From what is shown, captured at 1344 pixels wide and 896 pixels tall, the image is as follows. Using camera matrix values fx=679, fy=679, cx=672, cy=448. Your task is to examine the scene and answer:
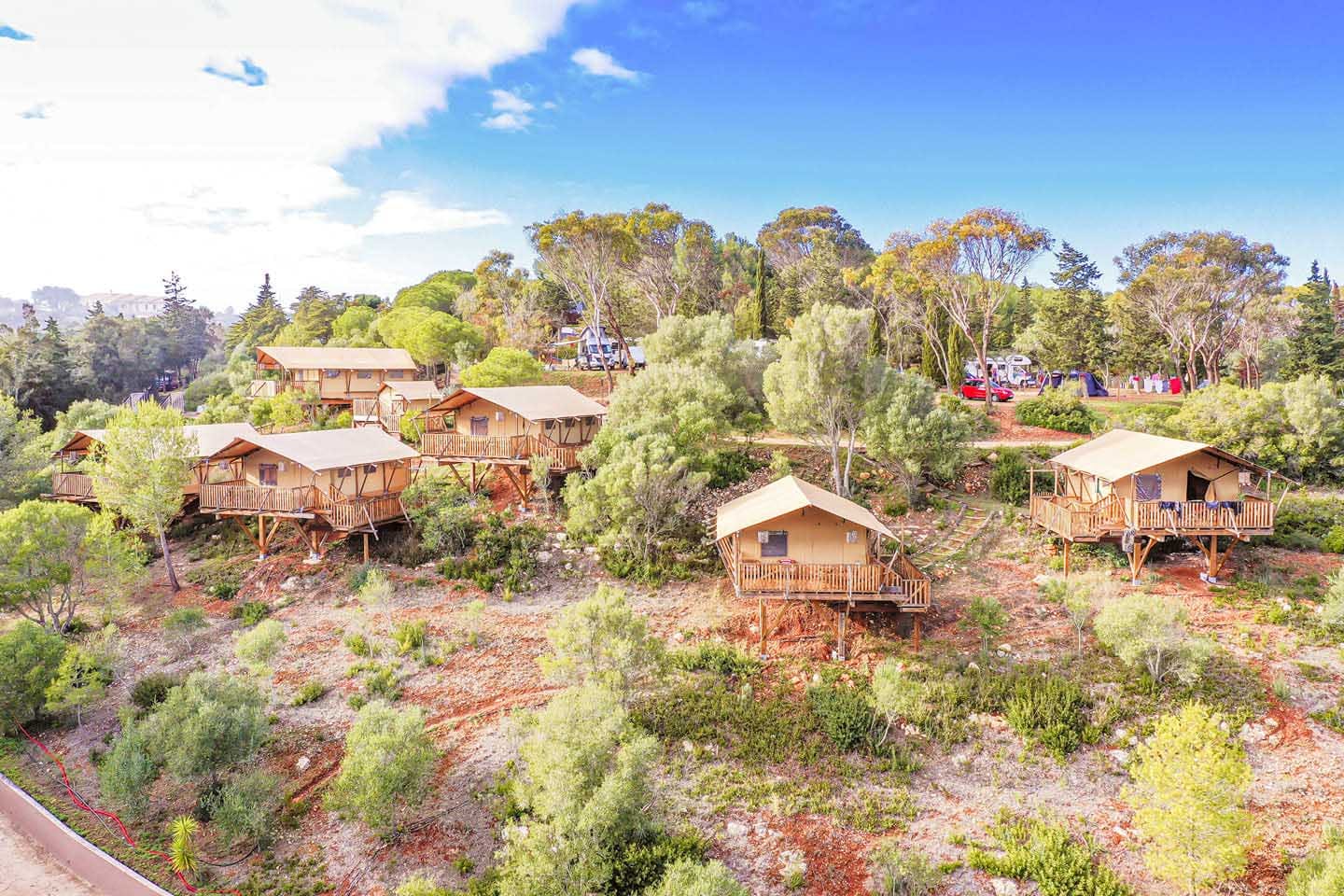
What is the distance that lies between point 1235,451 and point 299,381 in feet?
165

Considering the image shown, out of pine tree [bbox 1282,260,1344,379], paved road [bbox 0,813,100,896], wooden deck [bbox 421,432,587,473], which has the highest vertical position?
pine tree [bbox 1282,260,1344,379]

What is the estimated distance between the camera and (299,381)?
44250 mm

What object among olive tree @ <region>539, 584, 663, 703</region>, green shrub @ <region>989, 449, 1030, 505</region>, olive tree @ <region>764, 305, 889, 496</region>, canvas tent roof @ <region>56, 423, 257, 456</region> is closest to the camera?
olive tree @ <region>539, 584, 663, 703</region>

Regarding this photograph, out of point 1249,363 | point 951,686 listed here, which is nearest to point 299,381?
point 951,686

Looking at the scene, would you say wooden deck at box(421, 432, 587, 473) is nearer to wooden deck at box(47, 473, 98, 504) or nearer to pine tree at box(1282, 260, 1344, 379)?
wooden deck at box(47, 473, 98, 504)

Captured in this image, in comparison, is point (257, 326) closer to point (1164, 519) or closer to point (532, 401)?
point (532, 401)

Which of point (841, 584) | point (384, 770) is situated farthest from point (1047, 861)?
point (384, 770)

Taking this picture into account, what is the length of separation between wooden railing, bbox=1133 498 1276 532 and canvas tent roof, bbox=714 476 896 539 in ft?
26.9

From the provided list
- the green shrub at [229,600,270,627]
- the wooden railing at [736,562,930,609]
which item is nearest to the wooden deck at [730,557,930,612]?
the wooden railing at [736,562,930,609]

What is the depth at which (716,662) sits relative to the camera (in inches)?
668

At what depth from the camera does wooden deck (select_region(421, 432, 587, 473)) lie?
89.3ft

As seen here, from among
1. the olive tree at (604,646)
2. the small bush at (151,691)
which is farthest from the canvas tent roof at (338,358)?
the olive tree at (604,646)

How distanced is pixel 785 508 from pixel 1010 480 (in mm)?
15508

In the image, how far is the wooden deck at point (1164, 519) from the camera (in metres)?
19.9
